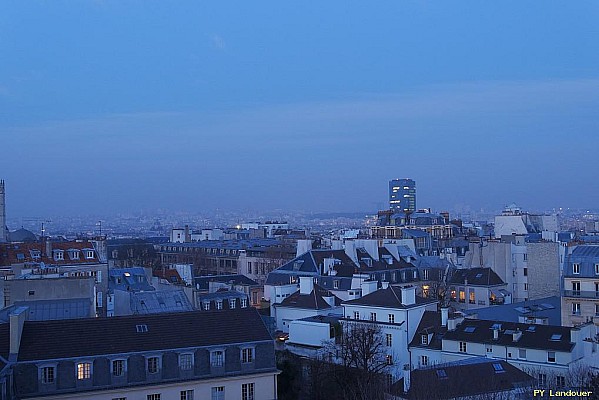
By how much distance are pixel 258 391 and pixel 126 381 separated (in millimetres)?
5267

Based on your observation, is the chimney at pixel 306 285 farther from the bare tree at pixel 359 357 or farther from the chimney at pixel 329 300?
the bare tree at pixel 359 357

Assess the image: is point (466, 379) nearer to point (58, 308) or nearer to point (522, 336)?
point (522, 336)

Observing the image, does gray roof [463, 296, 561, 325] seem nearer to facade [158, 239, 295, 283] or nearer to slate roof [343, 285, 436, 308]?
slate roof [343, 285, 436, 308]

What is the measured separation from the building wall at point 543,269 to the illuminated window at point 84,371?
41.3 m

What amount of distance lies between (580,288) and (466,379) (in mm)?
18123

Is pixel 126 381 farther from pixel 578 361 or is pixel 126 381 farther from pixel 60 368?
pixel 578 361

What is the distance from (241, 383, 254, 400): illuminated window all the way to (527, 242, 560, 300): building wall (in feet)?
118

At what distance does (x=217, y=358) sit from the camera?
2962 cm

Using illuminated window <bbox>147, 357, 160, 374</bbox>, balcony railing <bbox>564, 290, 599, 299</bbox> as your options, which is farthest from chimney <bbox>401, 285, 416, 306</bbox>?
illuminated window <bbox>147, 357, 160, 374</bbox>

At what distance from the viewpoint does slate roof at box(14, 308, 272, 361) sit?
27547 mm

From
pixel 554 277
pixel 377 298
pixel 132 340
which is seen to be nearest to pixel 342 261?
pixel 554 277

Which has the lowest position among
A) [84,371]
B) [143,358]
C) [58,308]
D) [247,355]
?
[247,355]

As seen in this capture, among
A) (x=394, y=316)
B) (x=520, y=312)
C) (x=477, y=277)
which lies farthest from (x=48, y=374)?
(x=477, y=277)

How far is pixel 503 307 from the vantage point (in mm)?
47031
